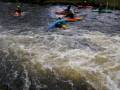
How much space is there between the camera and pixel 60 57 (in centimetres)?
1340

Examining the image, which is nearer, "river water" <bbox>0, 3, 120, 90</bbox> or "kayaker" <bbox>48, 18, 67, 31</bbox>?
"river water" <bbox>0, 3, 120, 90</bbox>

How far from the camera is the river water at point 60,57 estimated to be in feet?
35.5

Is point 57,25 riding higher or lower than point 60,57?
higher

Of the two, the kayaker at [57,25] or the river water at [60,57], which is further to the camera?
the kayaker at [57,25]

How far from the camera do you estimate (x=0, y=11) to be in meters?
29.8

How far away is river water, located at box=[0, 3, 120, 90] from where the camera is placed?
1083cm

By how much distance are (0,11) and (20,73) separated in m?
19.5

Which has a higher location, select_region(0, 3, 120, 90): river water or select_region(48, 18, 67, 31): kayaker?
select_region(48, 18, 67, 31): kayaker

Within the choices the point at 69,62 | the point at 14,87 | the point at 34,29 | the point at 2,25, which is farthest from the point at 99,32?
the point at 14,87

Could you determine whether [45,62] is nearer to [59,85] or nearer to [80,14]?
[59,85]

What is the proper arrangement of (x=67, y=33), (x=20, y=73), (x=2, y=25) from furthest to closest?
(x=2, y=25) < (x=67, y=33) < (x=20, y=73)

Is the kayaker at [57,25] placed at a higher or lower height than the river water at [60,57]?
higher

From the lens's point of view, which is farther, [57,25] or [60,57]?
[57,25]

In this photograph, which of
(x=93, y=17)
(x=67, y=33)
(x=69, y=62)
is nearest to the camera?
(x=69, y=62)
